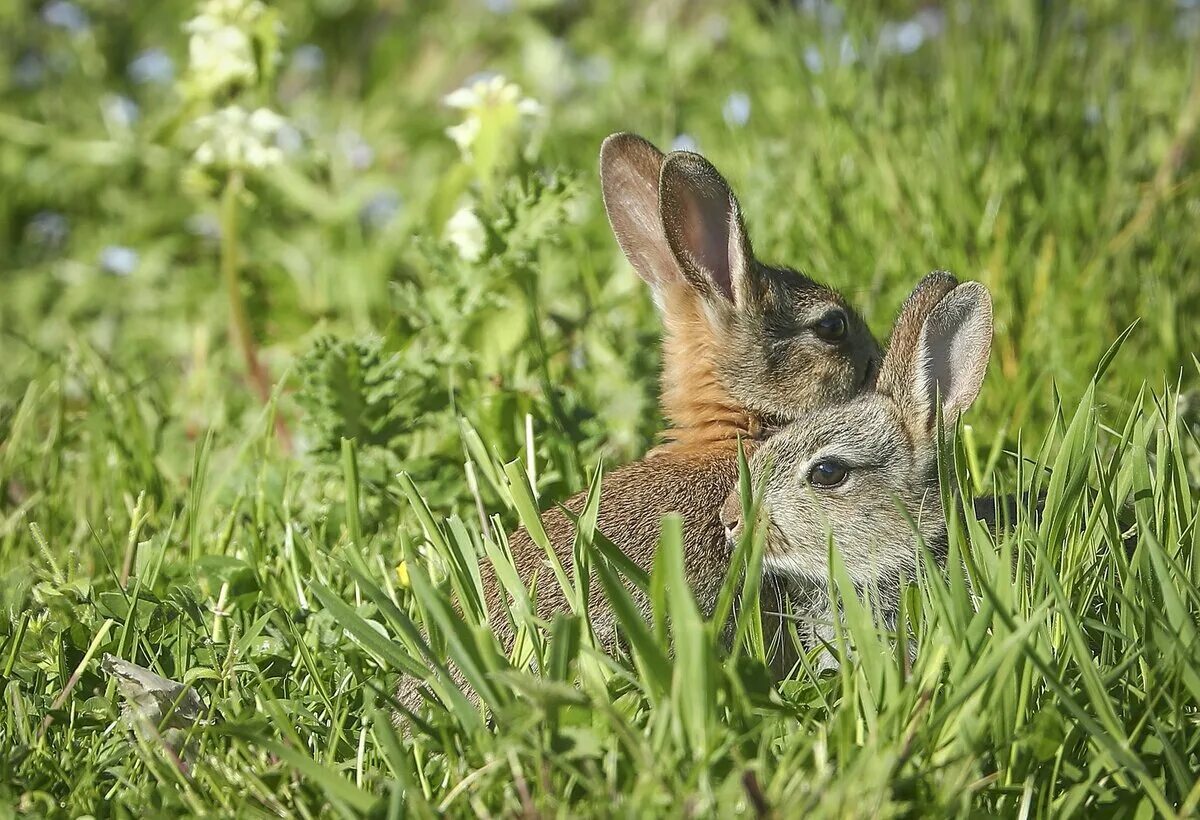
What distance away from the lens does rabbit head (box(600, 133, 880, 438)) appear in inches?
155

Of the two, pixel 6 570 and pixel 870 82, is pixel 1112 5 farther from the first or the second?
pixel 6 570

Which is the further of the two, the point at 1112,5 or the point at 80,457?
the point at 1112,5

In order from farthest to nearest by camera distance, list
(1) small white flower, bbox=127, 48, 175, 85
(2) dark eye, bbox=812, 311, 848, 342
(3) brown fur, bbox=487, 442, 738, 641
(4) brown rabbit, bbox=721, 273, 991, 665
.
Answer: (1) small white flower, bbox=127, 48, 175, 85
(2) dark eye, bbox=812, 311, 848, 342
(4) brown rabbit, bbox=721, 273, 991, 665
(3) brown fur, bbox=487, 442, 738, 641

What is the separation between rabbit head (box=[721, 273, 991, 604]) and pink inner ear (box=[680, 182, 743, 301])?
567mm

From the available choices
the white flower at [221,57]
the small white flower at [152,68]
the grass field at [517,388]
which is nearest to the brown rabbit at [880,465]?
the grass field at [517,388]

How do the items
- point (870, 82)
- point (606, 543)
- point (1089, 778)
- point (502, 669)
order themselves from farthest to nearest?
point (870, 82), point (606, 543), point (502, 669), point (1089, 778)

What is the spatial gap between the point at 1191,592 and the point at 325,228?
4.07 m

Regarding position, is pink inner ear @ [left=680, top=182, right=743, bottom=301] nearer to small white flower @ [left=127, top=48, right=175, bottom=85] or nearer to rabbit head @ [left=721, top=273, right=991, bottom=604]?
rabbit head @ [left=721, top=273, right=991, bottom=604]

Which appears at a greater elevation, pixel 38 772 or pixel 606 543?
pixel 606 543

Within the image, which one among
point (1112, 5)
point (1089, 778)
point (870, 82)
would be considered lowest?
point (1089, 778)

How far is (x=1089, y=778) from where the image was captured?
88.0 inches

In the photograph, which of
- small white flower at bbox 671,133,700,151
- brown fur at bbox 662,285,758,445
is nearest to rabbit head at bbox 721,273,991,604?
brown fur at bbox 662,285,758,445

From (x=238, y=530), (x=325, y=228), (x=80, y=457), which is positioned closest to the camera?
(x=238, y=530)

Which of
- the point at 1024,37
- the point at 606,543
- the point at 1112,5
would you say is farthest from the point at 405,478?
the point at 1112,5
